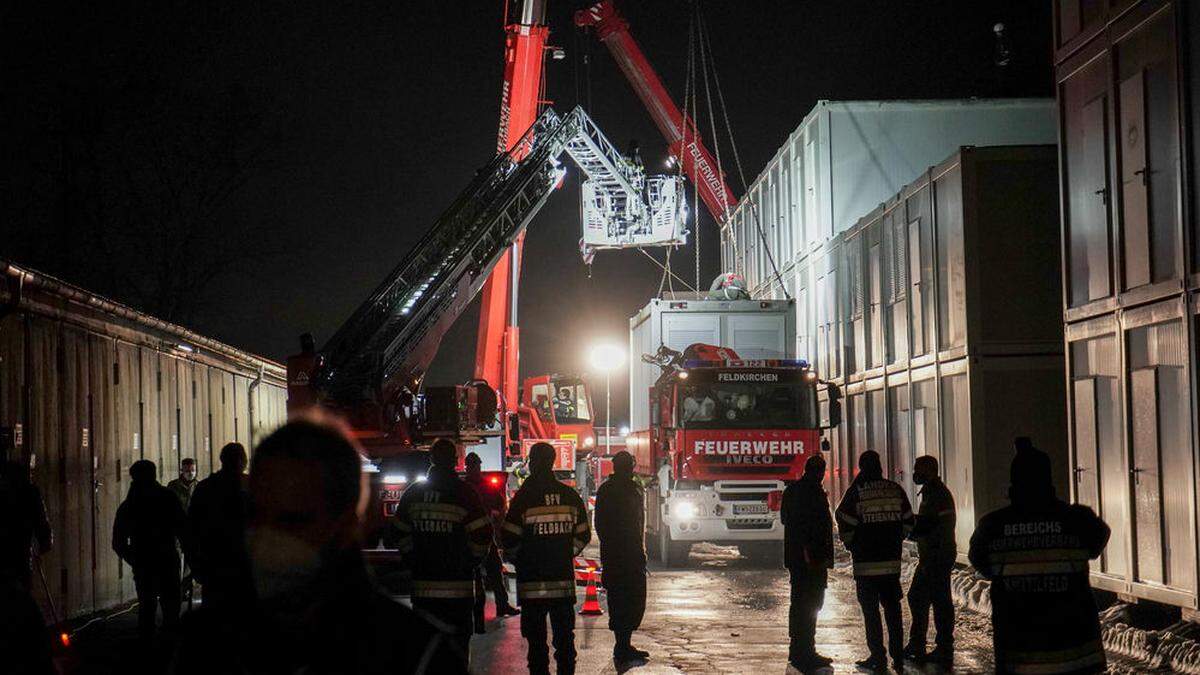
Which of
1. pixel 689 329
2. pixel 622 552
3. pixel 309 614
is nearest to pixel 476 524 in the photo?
pixel 622 552

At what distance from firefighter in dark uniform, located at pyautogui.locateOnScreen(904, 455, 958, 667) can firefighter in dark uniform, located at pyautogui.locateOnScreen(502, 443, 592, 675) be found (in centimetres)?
368

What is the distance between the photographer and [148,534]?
40.1 feet

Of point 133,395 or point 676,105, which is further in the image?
point 676,105

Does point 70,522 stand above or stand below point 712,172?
below

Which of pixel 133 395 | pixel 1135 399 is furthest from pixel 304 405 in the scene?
pixel 1135 399

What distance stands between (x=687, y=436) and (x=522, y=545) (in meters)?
11.5

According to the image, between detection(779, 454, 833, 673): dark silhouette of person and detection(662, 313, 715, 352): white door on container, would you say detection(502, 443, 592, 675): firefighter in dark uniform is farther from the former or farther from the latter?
detection(662, 313, 715, 352): white door on container

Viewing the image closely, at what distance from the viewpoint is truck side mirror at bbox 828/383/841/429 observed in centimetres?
1962

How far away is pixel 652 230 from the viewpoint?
1002 inches

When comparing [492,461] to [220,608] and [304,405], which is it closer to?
[304,405]

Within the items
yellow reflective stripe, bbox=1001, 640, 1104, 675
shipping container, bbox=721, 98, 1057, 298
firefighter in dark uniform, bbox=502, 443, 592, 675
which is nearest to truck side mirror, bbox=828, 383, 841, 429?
shipping container, bbox=721, 98, 1057, 298

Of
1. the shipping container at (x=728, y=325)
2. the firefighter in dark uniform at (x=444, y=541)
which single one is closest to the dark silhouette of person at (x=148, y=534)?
the firefighter in dark uniform at (x=444, y=541)

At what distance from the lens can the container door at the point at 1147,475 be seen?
39.3 ft

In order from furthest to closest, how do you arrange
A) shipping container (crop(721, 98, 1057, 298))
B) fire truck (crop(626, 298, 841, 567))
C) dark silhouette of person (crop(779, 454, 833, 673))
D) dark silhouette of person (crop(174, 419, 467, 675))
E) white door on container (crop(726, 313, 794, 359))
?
shipping container (crop(721, 98, 1057, 298)), white door on container (crop(726, 313, 794, 359)), fire truck (crop(626, 298, 841, 567)), dark silhouette of person (crop(779, 454, 833, 673)), dark silhouette of person (crop(174, 419, 467, 675))
